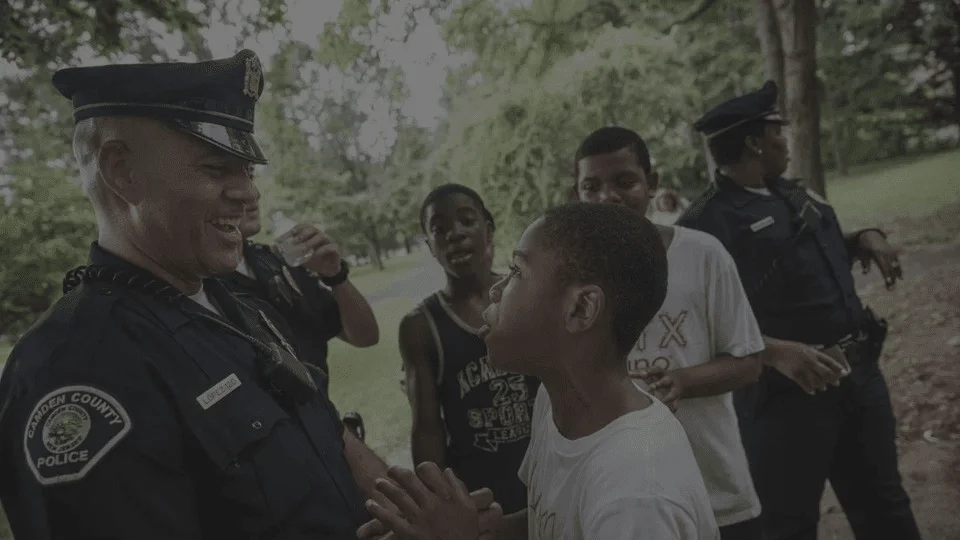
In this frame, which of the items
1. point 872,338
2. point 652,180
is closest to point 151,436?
point 652,180

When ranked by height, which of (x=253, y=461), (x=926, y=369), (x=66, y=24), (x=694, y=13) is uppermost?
(x=66, y=24)

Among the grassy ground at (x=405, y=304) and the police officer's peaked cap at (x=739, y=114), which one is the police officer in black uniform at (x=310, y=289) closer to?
the grassy ground at (x=405, y=304)

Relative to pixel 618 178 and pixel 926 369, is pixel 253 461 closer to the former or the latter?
pixel 618 178

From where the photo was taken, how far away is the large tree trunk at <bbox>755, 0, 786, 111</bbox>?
15.3ft

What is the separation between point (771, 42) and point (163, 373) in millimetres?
4892

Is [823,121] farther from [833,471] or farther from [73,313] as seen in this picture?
[73,313]

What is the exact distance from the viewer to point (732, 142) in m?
2.94

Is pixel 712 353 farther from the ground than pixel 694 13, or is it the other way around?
pixel 694 13

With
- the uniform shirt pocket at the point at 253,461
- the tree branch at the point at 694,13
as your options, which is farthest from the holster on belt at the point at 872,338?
the tree branch at the point at 694,13

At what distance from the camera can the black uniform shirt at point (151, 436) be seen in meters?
1.11

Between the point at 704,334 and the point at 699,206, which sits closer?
the point at 704,334

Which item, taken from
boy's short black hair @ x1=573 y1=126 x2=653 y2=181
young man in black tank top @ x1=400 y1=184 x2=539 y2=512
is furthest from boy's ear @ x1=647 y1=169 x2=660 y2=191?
young man in black tank top @ x1=400 y1=184 x2=539 y2=512

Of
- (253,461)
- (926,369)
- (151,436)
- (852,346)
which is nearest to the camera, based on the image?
(151,436)

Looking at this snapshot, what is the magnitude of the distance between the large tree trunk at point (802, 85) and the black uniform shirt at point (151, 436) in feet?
13.5
